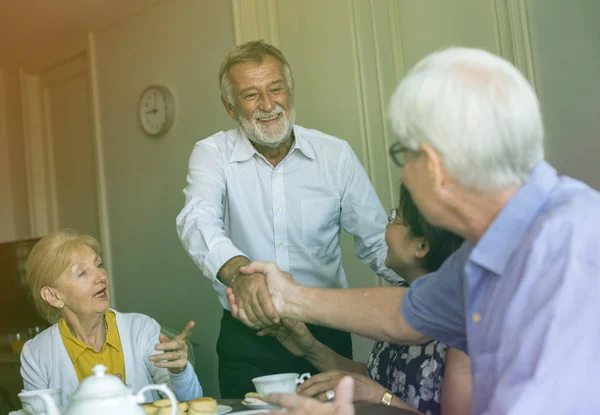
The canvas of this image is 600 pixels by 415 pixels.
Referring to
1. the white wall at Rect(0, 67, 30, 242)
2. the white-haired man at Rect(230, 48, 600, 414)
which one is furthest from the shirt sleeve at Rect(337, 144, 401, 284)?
the white wall at Rect(0, 67, 30, 242)

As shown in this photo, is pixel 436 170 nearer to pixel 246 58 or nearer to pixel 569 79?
pixel 246 58

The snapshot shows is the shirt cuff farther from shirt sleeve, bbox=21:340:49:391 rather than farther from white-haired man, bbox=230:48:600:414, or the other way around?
white-haired man, bbox=230:48:600:414

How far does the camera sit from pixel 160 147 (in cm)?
467

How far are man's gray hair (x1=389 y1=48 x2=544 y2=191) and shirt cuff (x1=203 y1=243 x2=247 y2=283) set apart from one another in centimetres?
125

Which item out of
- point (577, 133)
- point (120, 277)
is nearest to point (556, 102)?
point (577, 133)

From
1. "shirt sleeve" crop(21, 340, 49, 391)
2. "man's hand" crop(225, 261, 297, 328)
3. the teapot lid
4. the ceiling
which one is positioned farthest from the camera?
the ceiling

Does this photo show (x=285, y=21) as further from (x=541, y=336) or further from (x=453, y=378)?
(x=541, y=336)

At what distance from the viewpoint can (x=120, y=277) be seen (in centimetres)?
Answer: 506

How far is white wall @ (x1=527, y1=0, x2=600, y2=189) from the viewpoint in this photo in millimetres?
2658

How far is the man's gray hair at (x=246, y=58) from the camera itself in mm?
2633

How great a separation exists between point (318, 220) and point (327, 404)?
4.86 ft

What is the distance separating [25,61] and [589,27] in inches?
179

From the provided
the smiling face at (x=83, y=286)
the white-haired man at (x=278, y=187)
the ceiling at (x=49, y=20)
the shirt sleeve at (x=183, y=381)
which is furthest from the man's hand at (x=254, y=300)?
the ceiling at (x=49, y=20)

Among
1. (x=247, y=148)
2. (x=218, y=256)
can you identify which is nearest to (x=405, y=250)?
(x=218, y=256)
